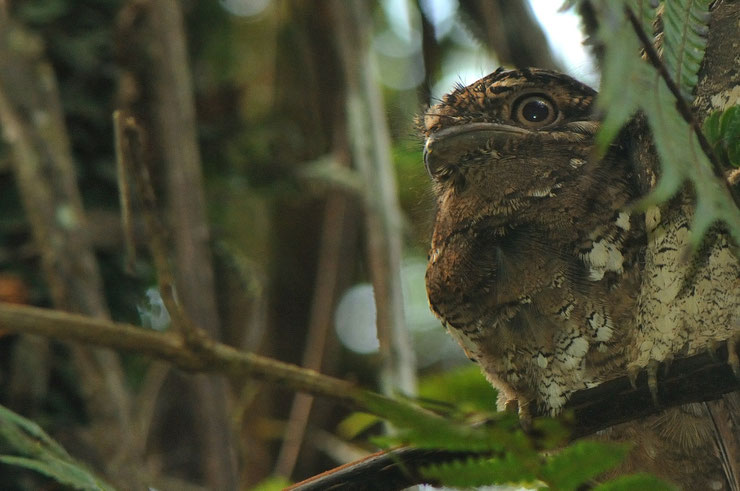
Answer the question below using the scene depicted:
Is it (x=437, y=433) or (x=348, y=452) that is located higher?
(x=348, y=452)

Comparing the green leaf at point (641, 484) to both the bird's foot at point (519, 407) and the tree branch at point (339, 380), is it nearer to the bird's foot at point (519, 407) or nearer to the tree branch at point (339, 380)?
the tree branch at point (339, 380)

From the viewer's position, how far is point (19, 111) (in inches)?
103

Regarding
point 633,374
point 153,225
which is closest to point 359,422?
point 633,374

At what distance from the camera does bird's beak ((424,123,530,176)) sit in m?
2.17

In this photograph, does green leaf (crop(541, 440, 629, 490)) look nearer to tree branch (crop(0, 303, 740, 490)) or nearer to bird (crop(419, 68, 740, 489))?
tree branch (crop(0, 303, 740, 490))

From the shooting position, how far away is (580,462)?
3.46 feet

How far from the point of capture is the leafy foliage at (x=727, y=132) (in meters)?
1.23

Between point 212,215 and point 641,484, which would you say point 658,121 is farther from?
point 212,215

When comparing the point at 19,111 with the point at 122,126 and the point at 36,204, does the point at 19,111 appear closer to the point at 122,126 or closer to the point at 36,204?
the point at 36,204

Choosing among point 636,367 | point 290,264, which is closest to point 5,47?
point 290,264

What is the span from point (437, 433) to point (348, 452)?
7.42ft

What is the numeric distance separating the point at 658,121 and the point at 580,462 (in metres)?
0.43

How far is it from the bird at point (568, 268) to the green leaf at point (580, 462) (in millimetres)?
561

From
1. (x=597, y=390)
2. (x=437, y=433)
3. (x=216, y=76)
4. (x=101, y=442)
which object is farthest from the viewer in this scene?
(x=216, y=76)
